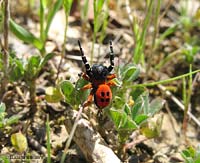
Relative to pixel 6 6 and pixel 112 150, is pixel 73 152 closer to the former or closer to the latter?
pixel 112 150

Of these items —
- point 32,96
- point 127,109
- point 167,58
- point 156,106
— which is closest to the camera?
point 127,109

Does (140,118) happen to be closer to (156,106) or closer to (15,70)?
(156,106)

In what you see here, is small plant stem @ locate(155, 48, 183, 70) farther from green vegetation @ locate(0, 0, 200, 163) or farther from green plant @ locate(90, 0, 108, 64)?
green plant @ locate(90, 0, 108, 64)

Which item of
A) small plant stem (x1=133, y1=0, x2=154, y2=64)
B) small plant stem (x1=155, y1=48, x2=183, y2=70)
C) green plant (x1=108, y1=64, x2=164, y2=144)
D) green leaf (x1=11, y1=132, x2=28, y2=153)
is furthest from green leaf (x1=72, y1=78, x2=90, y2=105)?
small plant stem (x1=155, y1=48, x2=183, y2=70)

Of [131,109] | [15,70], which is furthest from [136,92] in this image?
[15,70]

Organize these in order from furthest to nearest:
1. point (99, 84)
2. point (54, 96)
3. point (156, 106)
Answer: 1. point (54, 96)
2. point (156, 106)
3. point (99, 84)

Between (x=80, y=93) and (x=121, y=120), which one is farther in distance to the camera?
(x=80, y=93)
